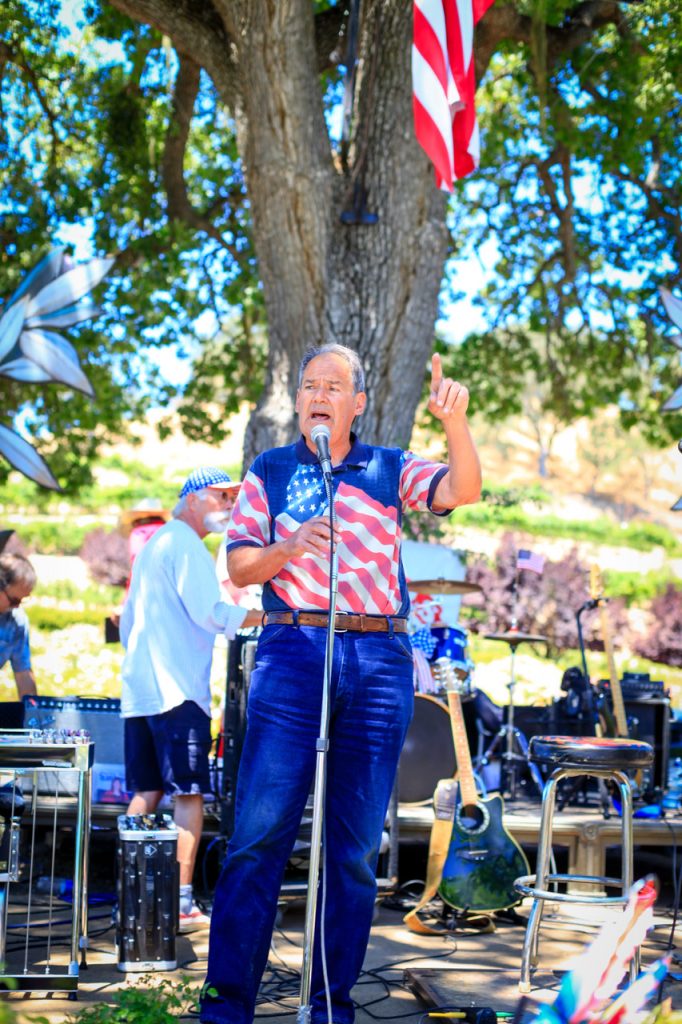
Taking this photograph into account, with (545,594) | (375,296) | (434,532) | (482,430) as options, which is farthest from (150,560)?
(482,430)

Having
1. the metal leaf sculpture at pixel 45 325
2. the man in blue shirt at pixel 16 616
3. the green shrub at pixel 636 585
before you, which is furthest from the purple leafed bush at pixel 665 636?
the man in blue shirt at pixel 16 616

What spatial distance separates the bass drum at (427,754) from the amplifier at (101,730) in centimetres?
174

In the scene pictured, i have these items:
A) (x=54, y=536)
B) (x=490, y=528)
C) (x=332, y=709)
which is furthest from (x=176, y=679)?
(x=490, y=528)

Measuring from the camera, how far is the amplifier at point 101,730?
6246 millimetres

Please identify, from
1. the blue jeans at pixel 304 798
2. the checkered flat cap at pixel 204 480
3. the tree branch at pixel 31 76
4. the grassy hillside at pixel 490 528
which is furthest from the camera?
the grassy hillside at pixel 490 528

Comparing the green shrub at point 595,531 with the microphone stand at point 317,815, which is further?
the green shrub at point 595,531

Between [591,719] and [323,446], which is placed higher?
[323,446]

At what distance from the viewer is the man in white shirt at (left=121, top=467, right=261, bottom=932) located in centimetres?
499

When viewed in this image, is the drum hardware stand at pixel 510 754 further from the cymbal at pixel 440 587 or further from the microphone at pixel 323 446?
the microphone at pixel 323 446

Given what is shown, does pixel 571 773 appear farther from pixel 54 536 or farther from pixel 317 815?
pixel 54 536

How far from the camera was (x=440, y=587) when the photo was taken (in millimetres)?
8492

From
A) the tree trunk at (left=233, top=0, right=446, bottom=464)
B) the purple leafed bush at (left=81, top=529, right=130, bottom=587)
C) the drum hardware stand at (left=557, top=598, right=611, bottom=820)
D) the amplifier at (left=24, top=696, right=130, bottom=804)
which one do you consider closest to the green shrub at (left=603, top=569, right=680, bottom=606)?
the purple leafed bush at (left=81, top=529, right=130, bottom=587)

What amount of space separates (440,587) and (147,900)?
452 cm

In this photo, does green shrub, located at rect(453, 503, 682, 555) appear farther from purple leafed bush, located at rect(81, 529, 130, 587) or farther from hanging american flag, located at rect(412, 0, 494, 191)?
hanging american flag, located at rect(412, 0, 494, 191)
